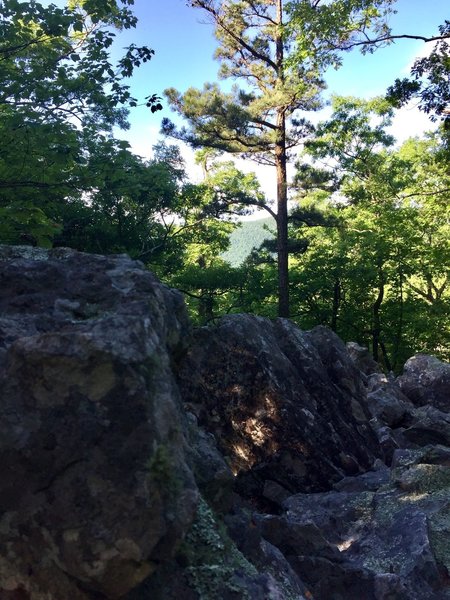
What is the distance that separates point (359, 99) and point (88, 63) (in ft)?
96.5

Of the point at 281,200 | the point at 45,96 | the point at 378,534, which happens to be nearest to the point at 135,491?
the point at 378,534

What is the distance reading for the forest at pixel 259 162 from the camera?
11.6 metres

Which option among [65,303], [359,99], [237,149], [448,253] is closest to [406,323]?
[448,253]

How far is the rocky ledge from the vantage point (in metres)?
2.99

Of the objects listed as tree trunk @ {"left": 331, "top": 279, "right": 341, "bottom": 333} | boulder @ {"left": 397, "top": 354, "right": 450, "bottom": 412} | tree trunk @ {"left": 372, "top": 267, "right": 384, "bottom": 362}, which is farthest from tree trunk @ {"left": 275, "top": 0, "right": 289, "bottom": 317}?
boulder @ {"left": 397, "top": 354, "right": 450, "bottom": 412}

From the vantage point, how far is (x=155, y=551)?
3.05m

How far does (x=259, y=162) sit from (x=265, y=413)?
63.1ft

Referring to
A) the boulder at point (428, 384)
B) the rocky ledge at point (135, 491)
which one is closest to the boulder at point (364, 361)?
the boulder at point (428, 384)

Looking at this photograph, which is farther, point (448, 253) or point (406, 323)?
point (406, 323)

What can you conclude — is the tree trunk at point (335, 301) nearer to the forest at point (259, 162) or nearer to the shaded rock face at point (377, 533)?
the forest at point (259, 162)

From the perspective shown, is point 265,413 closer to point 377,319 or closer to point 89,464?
point 89,464

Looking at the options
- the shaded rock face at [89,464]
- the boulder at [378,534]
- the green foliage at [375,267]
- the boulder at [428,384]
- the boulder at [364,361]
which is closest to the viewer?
the shaded rock face at [89,464]

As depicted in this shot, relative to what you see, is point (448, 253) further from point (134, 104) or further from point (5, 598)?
point (5, 598)

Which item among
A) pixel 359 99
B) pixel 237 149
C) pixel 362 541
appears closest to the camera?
pixel 362 541
